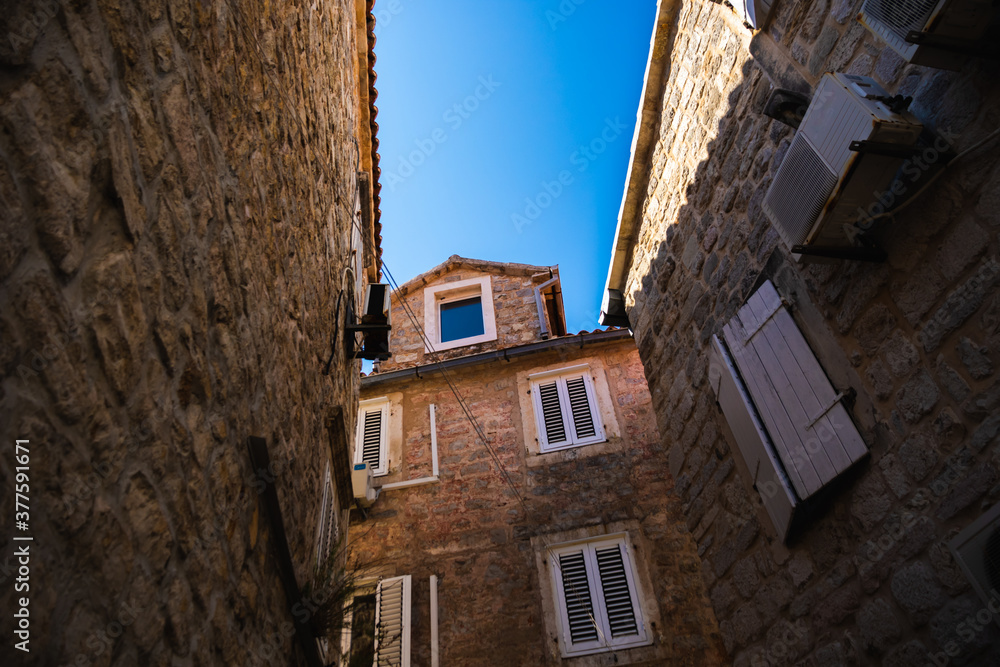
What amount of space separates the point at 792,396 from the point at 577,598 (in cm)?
501

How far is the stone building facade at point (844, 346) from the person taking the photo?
7.18 ft

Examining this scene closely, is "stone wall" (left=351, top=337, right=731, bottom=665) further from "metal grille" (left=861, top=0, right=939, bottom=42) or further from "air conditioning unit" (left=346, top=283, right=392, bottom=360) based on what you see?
"metal grille" (left=861, top=0, right=939, bottom=42)

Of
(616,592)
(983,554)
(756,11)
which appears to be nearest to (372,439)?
(616,592)

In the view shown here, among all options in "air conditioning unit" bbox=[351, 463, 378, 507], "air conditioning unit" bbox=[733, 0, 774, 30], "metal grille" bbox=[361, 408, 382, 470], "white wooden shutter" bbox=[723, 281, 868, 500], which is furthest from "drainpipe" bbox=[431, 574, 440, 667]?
"air conditioning unit" bbox=[733, 0, 774, 30]

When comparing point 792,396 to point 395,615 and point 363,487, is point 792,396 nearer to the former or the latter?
point 395,615

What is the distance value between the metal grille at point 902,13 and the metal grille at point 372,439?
26.0ft

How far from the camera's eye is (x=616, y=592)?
7.30 m

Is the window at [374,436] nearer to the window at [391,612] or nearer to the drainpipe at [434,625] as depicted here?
the window at [391,612]

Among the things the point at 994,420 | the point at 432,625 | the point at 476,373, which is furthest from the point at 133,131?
the point at 476,373

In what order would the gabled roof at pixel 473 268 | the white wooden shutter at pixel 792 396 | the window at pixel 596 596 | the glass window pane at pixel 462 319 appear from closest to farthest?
the white wooden shutter at pixel 792 396 → the window at pixel 596 596 → the glass window pane at pixel 462 319 → the gabled roof at pixel 473 268

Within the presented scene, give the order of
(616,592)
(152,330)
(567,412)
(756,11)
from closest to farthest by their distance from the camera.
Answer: (152,330)
(756,11)
(616,592)
(567,412)

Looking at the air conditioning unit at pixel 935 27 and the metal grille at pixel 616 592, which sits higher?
the metal grille at pixel 616 592

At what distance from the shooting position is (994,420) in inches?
81.9

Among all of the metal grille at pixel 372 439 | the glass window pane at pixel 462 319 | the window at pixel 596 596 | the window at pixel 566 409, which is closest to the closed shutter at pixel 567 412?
the window at pixel 566 409
